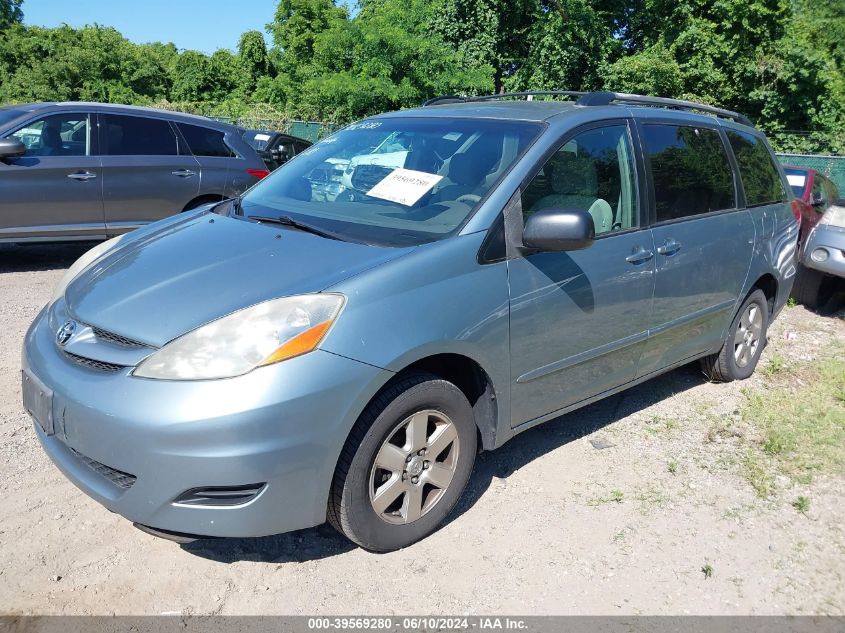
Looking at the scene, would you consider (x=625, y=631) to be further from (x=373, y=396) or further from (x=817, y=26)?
(x=817, y=26)

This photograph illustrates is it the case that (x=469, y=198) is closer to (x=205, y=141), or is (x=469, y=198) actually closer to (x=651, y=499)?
(x=651, y=499)

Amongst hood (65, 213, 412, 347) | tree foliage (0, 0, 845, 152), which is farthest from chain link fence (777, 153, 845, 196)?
hood (65, 213, 412, 347)

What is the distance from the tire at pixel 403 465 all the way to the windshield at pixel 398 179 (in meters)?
0.69

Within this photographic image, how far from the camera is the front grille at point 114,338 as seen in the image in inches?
104

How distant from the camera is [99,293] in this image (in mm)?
2982

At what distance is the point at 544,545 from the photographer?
10.4 ft

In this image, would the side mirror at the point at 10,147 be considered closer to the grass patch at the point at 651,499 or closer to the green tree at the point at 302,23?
the grass patch at the point at 651,499

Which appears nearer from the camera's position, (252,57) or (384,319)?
(384,319)

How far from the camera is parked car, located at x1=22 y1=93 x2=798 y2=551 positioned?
2508 mm

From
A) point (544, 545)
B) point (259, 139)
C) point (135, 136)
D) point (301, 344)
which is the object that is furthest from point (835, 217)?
point (259, 139)

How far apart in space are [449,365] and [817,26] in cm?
2704

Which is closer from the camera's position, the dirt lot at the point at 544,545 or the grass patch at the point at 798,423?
the dirt lot at the point at 544,545

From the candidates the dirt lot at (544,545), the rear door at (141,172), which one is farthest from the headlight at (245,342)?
the rear door at (141,172)

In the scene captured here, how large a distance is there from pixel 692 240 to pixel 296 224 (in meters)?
2.30
